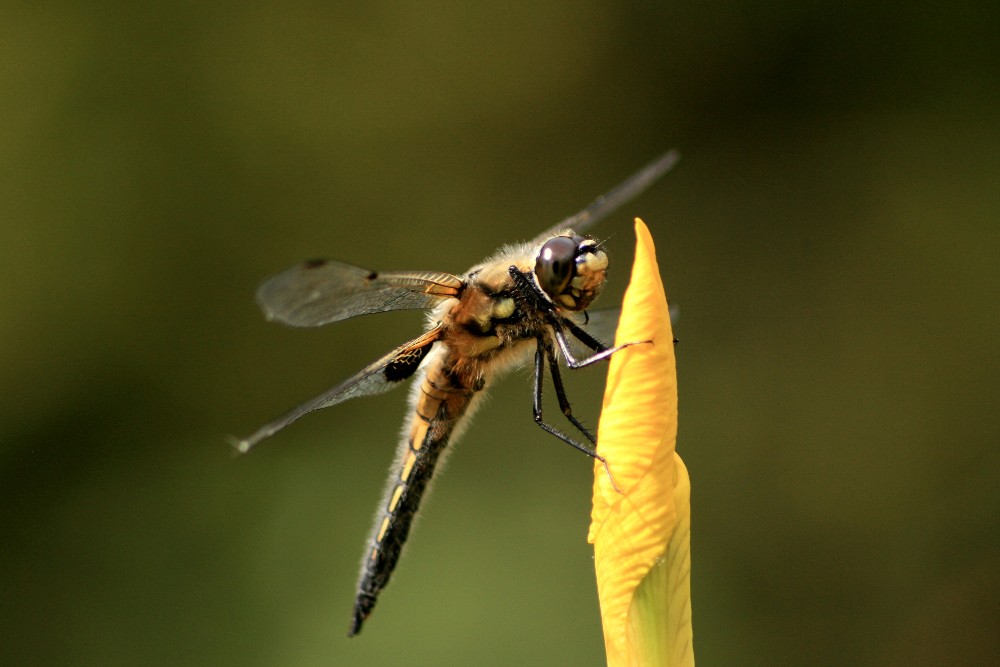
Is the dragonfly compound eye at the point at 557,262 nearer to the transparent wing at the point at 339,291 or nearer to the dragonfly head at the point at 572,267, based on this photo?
the dragonfly head at the point at 572,267

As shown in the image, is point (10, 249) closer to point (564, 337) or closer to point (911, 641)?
point (564, 337)

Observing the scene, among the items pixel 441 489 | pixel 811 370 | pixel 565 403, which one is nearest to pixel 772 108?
pixel 811 370

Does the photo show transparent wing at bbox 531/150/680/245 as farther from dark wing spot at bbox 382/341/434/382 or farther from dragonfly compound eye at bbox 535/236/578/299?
dark wing spot at bbox 382/341/434/382

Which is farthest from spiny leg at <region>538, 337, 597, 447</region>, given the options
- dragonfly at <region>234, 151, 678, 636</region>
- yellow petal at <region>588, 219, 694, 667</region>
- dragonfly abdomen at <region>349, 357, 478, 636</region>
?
yellow petal at <region>588, 219, 694, 667</region>

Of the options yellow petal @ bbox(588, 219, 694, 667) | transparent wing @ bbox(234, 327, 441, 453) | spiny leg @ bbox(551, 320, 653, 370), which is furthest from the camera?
spiny leg @ bbox(551, 320, 653, 370)

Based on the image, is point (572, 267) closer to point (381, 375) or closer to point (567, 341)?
point (567, 341)

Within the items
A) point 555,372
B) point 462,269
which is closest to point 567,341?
point 555,372
